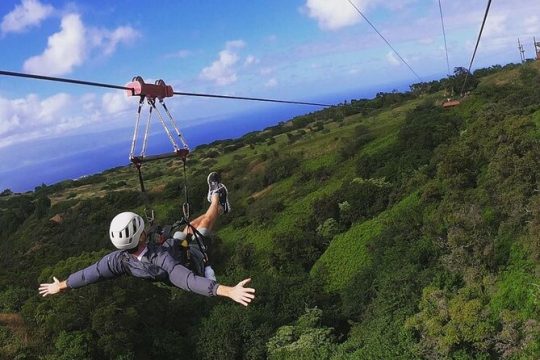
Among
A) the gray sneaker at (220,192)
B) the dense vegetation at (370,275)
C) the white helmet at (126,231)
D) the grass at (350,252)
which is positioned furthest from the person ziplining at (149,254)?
the grass at (350,252)

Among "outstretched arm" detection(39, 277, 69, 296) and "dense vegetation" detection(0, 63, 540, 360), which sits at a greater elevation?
"outstretched arm" detection(39, 277, 69, 296)

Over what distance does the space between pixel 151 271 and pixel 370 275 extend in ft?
81.5

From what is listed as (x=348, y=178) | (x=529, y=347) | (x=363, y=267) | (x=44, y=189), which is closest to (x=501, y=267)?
(x=529, y=347)

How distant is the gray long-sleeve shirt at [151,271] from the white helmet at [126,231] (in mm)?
224

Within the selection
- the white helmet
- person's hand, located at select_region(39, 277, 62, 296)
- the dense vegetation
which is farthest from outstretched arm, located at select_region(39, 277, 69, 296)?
the dense vegetation

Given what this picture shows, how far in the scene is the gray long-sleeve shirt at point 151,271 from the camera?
5262mm

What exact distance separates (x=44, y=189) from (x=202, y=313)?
78.4 metres

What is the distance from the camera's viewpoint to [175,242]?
623cm

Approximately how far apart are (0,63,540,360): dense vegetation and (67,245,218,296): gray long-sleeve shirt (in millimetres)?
10473

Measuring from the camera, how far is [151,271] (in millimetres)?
5883

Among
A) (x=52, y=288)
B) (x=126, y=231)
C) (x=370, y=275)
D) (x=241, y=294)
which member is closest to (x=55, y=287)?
(x=52, y=288)

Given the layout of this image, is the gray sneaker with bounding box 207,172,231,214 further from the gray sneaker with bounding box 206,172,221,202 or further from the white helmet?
the white helmet

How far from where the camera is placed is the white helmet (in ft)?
19.1

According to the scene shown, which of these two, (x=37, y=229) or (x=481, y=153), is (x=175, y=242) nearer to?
(x=481, y=153)
